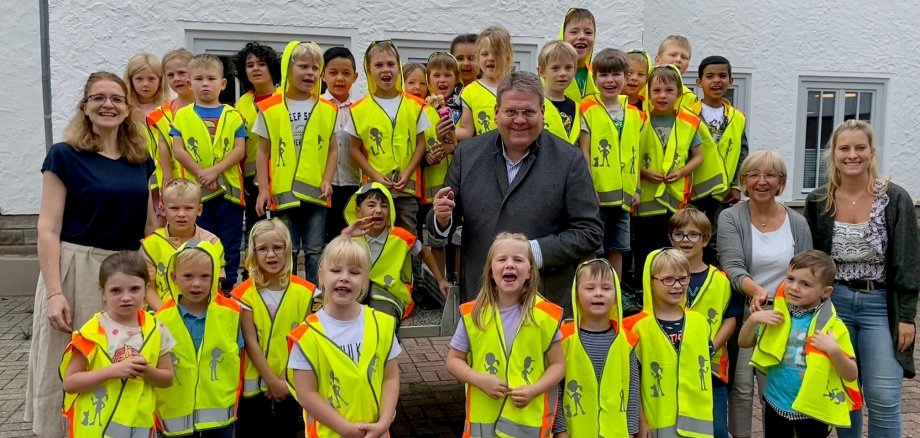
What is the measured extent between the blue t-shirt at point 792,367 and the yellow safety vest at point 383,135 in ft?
7.60

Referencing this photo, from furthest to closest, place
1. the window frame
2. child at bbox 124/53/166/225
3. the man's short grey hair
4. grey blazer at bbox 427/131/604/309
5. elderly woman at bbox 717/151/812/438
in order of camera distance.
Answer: the window frame, child at bbox 124/53/166/225, elderly woman at bbox 717/151/812/438, grey blazer at bbox 427/131/604/309, the man's short grey hair

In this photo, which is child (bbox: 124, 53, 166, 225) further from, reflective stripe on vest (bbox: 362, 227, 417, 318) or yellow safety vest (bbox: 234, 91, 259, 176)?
reflective stripe on vest (bbox: 362, 227, 417, 318)

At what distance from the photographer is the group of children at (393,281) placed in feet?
10.6

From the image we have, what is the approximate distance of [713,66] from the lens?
530 cm

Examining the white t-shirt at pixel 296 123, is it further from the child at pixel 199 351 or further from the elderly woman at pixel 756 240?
the elderly woman at pixel 756 240

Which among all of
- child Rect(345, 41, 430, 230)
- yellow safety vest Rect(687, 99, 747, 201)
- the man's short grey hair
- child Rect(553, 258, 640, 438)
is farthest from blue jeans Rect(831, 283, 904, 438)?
child Rect(345, 41, 430, 230)

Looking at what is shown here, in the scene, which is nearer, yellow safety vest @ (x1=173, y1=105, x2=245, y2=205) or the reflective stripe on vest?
the reflective stripe on vest

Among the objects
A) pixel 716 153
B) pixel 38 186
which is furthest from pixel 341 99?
pixel 38 186

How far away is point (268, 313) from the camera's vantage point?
3750 mm

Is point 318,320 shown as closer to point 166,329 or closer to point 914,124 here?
point 166,329

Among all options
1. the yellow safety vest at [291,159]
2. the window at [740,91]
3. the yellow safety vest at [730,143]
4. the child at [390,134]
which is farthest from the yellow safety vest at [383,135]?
the window at [740,91]

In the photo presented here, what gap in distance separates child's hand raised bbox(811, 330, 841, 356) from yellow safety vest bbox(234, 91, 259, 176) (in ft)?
10.9

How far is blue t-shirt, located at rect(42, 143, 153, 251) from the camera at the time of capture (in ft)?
11.3

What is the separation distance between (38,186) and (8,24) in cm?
178
